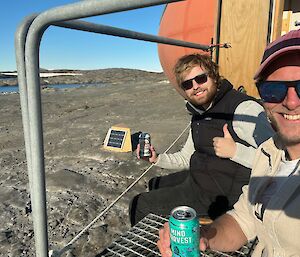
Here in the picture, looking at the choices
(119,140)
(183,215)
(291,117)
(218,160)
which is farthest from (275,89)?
(119,140)

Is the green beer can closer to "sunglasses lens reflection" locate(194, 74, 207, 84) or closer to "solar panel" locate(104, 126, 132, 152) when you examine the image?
"sunglasses lens reflection" locate(194, 74, 207, 84)

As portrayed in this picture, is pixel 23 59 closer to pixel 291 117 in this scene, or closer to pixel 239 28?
pixel 291 117

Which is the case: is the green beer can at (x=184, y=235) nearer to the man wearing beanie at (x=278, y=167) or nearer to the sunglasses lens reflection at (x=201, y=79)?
the man wearing beanie at (x=278, y=167)

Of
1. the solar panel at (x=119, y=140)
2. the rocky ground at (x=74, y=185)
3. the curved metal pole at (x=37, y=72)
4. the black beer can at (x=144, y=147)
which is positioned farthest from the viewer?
the solar panel at (x=119, y=140)

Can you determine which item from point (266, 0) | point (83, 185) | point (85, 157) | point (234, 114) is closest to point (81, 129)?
point (85, 157)

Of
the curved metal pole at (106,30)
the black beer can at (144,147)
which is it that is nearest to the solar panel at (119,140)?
the black beer can at (144,147)

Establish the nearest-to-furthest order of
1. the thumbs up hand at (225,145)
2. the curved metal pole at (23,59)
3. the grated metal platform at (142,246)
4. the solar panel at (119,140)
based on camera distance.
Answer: the curved metal pole at (23,59), the grated metal platform at (142,246), the thumbs up hand at (225,145), the solar panel at (119,140)

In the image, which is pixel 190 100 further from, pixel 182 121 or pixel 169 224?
pixel 182 121

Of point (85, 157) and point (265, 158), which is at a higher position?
point (265, 158)
